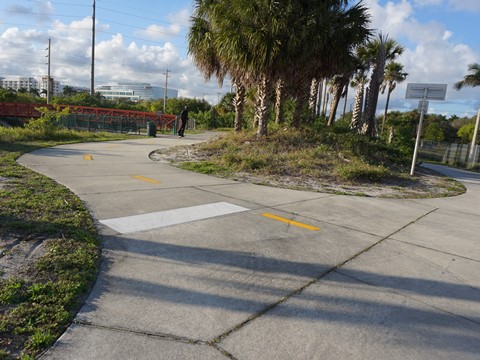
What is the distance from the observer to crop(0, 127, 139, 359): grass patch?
2426 millimetres

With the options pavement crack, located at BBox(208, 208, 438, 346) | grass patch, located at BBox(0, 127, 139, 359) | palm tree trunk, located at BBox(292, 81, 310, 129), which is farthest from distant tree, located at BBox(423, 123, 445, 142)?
grass patch, located at BBox(0, 127, 139, 359)

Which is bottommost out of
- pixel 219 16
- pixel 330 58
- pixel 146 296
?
pixel 146 296

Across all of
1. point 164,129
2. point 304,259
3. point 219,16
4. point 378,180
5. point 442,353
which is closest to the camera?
point 442,353

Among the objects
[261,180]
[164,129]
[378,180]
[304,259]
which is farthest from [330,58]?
[164,129]

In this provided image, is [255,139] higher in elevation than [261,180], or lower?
higher

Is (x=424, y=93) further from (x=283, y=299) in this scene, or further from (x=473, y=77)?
(x=473, y=77)

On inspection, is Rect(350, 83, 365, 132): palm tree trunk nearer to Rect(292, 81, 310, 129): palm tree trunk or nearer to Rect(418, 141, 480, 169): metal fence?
Rect(292, 81, 310, 129): palm tree trunk

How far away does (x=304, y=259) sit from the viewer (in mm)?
4059

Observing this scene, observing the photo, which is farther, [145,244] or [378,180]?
[378,180]

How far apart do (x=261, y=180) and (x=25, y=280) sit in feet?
22.2

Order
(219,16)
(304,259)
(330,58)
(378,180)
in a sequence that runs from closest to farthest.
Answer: (304,259)
(378,180)
(219,16)
(330,58)

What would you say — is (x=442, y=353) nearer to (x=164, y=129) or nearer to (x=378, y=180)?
(x=378, y=180)

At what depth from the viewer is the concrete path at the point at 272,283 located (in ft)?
8.25

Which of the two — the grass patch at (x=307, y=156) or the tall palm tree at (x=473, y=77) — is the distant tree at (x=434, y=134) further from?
the grass patch at (x=307, y=156)
